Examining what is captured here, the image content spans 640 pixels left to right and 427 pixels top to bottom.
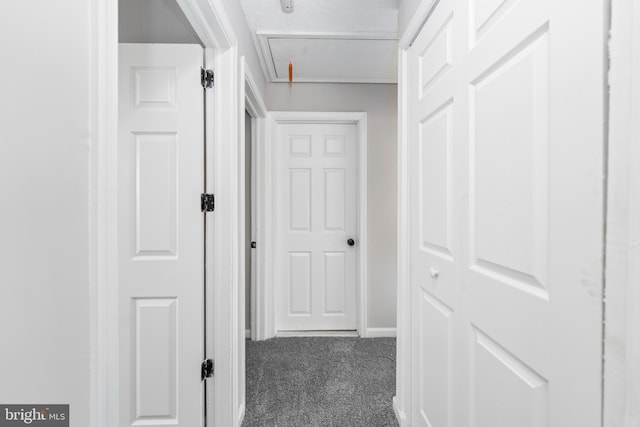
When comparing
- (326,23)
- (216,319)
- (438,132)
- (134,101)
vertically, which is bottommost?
(216,319)

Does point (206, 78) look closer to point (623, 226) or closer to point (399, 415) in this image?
point (623, 226)

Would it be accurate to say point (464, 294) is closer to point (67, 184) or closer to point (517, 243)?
point (517, 243)

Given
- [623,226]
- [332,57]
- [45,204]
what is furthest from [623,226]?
[332,57]

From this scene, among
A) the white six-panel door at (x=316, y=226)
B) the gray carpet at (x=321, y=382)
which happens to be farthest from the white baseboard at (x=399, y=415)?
the white six-panel door at (x=316, y=226)

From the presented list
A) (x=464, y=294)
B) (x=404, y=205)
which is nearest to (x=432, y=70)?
(x=404, y=205)

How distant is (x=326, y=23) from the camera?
6.54 feet

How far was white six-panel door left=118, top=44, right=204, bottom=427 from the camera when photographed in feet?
4.95

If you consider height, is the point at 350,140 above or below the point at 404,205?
above

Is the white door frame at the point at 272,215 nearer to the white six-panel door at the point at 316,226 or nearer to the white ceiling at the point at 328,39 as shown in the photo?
the white six-panel door at the point at 316,226

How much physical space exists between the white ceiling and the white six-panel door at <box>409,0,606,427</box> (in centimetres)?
68

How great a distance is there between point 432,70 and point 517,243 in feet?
2.79

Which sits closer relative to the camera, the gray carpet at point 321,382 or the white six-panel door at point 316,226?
the gray carpet at point 321,382

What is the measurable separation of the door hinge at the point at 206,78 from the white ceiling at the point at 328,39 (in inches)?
21.9

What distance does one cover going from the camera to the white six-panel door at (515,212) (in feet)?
2.01
